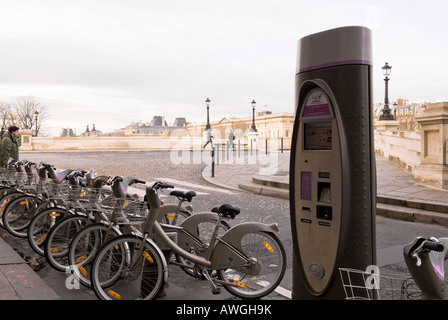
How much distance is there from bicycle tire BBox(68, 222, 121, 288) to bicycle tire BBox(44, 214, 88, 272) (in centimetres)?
28

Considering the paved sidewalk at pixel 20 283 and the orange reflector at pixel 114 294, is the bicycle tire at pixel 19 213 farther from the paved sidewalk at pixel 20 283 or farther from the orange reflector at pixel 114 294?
the orange reflector at pixel 114 294

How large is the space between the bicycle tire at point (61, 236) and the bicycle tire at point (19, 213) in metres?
1.93

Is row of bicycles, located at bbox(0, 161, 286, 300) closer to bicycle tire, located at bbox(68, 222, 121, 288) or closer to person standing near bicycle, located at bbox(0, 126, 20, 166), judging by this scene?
bicycle tire, located at bbox(68, 222, 121, 288)

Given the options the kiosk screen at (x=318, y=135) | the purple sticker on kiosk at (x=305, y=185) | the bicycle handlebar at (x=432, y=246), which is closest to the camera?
the bicycle handlebar at (x=432, y=246)

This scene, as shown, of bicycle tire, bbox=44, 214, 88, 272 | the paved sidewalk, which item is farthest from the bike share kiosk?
bicycle tire, bbox=44, 214, 88, 272

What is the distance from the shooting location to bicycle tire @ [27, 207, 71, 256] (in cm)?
577

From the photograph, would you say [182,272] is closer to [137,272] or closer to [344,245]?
[137,272]

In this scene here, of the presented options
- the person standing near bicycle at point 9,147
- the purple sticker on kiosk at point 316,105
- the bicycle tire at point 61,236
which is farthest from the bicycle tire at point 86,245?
the person standing near bicycle at point 9,147

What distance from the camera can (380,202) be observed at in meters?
9.54

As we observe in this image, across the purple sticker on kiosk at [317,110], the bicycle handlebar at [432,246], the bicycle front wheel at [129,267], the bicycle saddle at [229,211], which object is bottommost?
the bicycle front wheel at [129,267]

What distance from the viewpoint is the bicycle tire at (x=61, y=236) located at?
5.02 m
